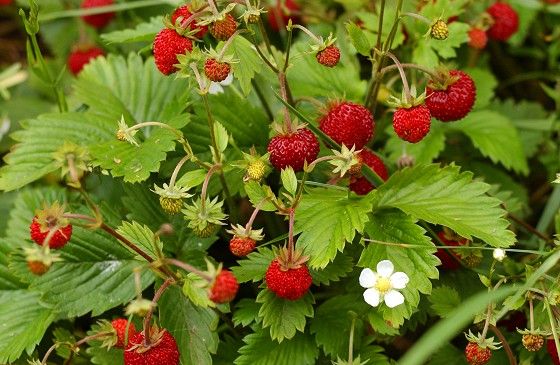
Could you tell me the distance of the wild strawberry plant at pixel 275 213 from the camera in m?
1.66

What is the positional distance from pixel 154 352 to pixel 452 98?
0.90 m

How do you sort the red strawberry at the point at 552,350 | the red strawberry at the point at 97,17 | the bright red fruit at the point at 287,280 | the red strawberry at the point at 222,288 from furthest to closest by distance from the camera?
the red strawberry at the point at 97,17 → the red strawberry at the point at 552,350 → the bright red fruit at the point at 287,280 → the red strawberry at the point at 222,288

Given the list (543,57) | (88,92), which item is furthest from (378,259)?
(543,57)

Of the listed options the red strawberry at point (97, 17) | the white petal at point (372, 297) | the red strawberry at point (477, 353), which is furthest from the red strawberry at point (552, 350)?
the red strawberry at point (97, 17)

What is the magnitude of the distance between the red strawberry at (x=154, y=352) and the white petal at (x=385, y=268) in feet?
1.58

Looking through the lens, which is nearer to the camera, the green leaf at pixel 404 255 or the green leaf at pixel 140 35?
the green leaf at pixel 404 255

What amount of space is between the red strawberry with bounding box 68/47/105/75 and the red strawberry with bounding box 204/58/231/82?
1.31 metres

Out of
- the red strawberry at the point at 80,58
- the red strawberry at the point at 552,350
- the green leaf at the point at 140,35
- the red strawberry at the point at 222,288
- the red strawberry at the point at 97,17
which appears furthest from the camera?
the red strawberry at the point at 80,58

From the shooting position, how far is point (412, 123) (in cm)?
168

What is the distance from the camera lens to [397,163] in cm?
222

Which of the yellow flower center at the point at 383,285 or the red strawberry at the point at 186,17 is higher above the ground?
the red strawberry at the point at 186,17

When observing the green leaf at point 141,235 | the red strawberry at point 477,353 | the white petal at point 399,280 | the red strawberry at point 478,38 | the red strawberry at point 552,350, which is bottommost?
the red strawberry at point 552,350

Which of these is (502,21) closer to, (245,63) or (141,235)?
(245,63)

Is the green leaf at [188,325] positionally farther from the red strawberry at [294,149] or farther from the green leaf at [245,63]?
the green leaf at [245,63]
